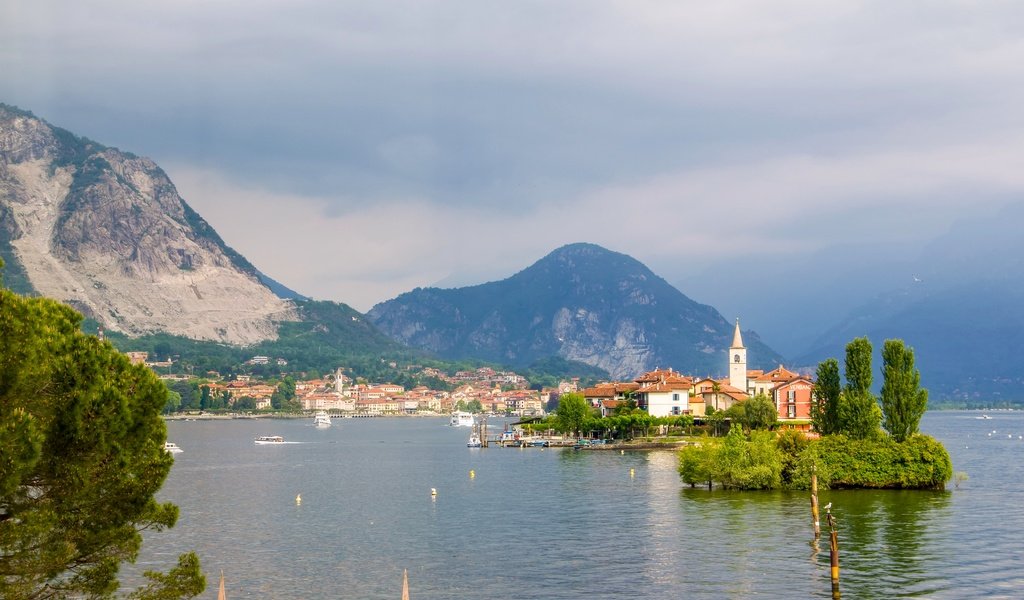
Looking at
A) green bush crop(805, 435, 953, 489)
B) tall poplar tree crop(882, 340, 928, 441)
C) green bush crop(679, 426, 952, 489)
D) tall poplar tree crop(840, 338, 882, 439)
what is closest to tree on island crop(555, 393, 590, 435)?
green bush crop(679, 426, 952, 489)

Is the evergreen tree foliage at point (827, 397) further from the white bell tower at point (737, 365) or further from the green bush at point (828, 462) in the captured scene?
the white bell tower at point (737, 365)

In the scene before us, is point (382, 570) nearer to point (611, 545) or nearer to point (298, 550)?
point (298, 550)

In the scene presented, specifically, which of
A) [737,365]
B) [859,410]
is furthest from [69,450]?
[737,365]

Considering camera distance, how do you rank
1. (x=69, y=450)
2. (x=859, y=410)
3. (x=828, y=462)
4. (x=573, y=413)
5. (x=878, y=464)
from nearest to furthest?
(x=69, y=450)
(x=878, y=464)
(x=828, y=462)
(x=859, y=410)
(x=573, y=413)

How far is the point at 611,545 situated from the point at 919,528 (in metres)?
21.6

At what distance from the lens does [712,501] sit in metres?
86.6

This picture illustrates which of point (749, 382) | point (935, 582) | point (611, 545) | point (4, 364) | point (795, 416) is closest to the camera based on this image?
point (4, 364)

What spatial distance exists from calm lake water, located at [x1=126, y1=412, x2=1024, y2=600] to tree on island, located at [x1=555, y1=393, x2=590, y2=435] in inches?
2428

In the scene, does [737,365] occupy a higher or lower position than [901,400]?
higher

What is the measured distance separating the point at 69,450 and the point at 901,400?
7783cm

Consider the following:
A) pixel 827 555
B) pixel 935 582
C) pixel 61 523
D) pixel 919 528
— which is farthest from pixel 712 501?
pixel 61 523

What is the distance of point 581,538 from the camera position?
7106 cm

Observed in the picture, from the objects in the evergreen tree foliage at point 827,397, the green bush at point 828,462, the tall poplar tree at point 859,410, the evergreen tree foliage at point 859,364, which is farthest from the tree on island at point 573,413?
the tall poplar tree at point 859,410

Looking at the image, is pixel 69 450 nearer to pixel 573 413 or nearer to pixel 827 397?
pixel 827 397
